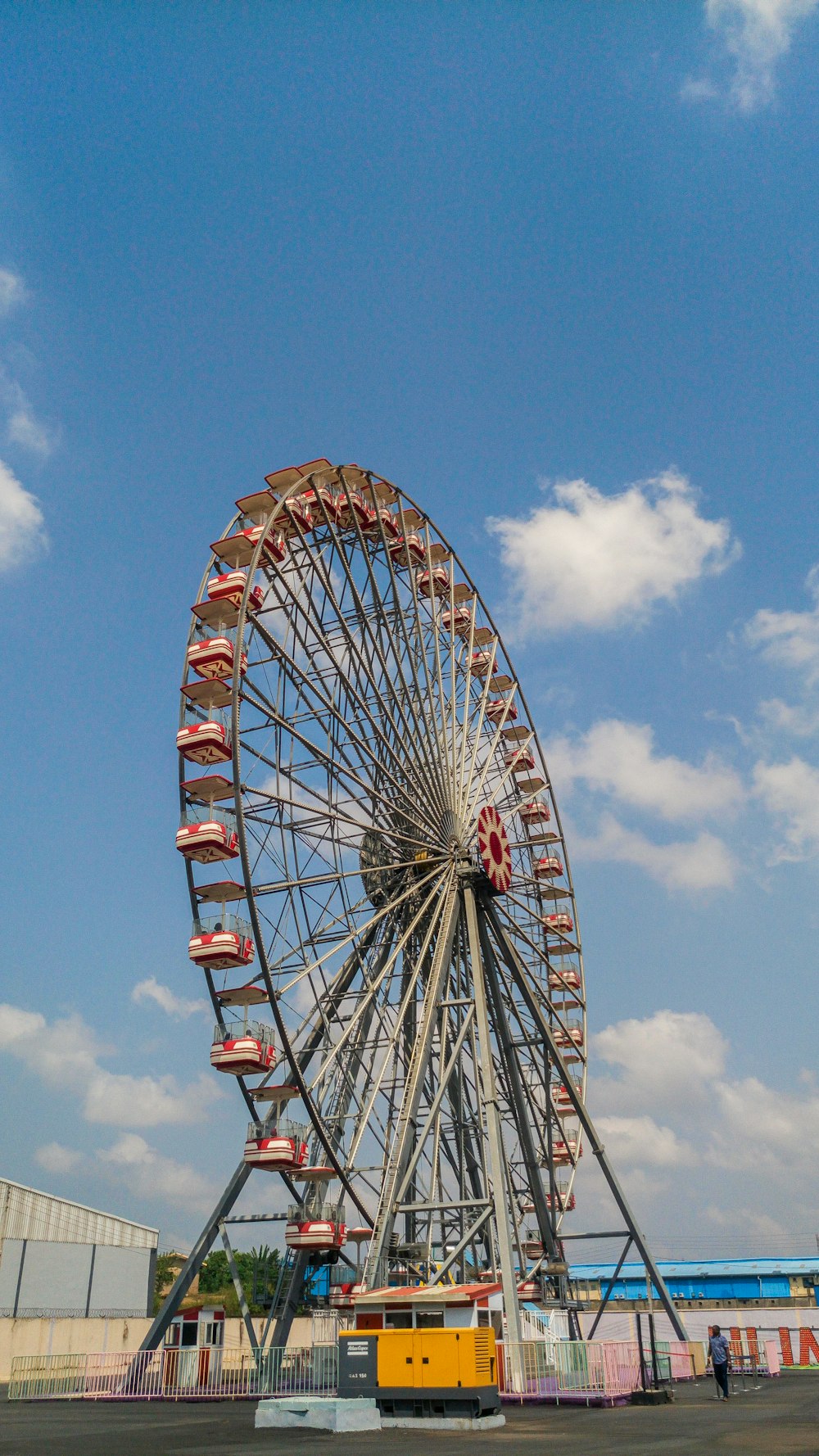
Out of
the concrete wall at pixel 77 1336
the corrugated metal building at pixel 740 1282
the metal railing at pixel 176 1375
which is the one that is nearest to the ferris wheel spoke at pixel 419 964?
the metal railing at pixel 176 1375

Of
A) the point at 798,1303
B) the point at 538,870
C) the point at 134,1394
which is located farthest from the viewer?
the point at 798,1303

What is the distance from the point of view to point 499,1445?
13047 millimetres

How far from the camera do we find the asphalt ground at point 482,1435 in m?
12.4

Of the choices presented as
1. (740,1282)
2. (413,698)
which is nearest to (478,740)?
(413,698)

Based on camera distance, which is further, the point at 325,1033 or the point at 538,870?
the point at 538,870

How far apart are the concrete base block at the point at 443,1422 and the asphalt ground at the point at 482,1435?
328 millimetres

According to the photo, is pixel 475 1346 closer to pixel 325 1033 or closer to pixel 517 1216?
pixel 325 1033

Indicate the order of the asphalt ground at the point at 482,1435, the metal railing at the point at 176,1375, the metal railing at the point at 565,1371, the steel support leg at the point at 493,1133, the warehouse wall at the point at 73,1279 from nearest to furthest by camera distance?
the asphalt ground at the point at 482,1435, the metal railing at the point at 565,1371, the metal railing at the point at 176,1375, the steel support leg at the point at 493,1133, the warehouse wall at the point at 73,1279

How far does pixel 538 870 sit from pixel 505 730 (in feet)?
16.3

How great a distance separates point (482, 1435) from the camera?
48.6ft

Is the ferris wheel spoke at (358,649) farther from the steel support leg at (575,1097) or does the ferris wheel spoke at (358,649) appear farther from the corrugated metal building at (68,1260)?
the corrugated metal building at (68,1260)

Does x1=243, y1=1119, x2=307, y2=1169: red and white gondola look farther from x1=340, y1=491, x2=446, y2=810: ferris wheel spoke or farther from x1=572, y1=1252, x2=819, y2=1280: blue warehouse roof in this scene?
x1=572, y1=1252, x2=819, y2=1280: blue warehouse roof

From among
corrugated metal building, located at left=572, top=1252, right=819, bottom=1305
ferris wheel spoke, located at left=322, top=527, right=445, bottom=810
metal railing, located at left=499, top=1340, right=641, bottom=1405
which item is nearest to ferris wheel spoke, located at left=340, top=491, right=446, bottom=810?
ferris wheel spoke, located at left=322, top=527, right=445, bottom=810

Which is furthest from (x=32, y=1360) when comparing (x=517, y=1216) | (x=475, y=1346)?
(x=475, y=1346)
